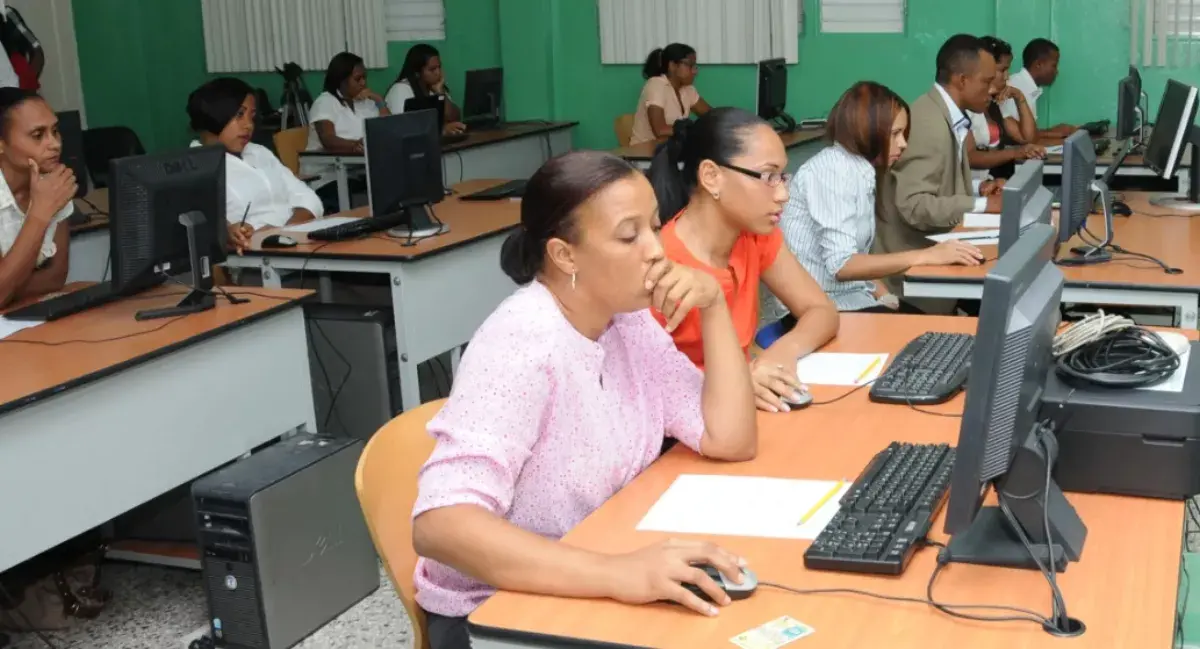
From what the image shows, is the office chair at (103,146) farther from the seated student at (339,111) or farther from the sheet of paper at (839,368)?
the sheet of paper at (839,368)

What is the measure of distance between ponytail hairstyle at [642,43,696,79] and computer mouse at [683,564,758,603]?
6.34 meters

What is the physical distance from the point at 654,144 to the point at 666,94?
0.79 m

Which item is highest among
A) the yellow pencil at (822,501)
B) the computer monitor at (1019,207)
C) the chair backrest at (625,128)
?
the computer monitor at (1019,207)

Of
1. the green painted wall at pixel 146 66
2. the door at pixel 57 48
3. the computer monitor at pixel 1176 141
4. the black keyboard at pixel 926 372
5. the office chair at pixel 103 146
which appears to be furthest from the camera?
the green painted wall at pixel 146 66

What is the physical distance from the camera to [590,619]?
1.44m

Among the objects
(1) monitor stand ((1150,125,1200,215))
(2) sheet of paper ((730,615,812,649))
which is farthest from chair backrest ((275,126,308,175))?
(2) sheet of paper ((730,615,812,649))

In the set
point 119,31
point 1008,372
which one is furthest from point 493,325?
point 119,31

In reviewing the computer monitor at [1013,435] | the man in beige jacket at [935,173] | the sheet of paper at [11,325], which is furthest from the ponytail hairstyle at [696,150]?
the sheet of paper at [11,325]

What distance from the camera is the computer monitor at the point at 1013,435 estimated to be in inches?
50.8

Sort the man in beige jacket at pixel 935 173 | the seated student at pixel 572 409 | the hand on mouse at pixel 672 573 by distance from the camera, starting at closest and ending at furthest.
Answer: the hand on mouse at pixel 672 573, the seated student at pixel 572 409, the man in beige jacket at pixel 935 173

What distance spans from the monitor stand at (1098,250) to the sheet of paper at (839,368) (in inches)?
41.7

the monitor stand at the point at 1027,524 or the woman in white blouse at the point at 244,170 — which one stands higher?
the woman in white blouse at the point at 244,170

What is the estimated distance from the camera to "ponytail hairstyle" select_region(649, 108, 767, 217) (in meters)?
2.57

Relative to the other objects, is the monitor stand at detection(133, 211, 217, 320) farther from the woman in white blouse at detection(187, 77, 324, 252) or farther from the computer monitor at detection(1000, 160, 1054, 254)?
the computer monitor at detection(1000, 160, 1054, 254)
